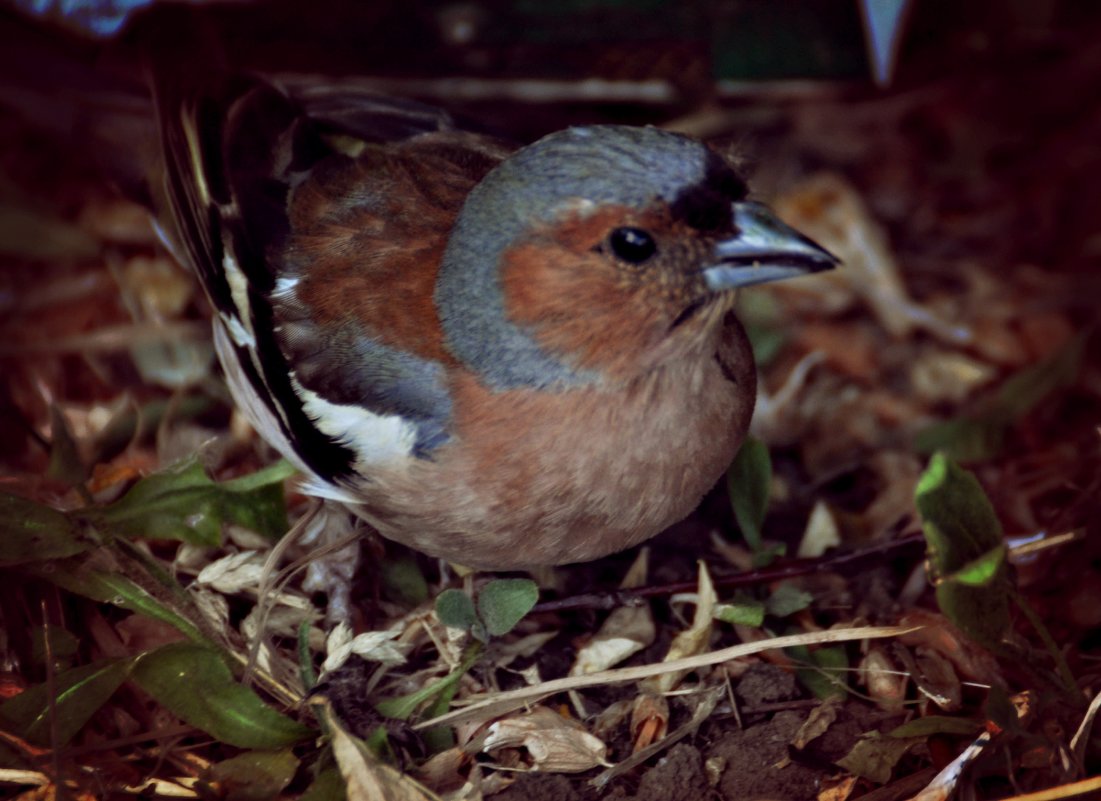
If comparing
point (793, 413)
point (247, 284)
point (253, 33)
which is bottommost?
point (793, 413)

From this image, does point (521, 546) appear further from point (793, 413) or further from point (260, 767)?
point (793, 413)

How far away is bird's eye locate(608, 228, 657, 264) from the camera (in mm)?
2141

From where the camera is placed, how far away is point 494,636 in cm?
262

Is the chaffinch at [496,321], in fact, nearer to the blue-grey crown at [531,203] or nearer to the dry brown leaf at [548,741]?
the blue-grey crown at [531,203]

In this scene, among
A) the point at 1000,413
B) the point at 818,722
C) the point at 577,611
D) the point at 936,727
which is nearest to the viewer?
the point at 936,727

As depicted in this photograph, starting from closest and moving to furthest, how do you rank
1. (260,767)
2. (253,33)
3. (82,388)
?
(260,767), (82,388), (253,33)

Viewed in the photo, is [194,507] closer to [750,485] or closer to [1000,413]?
[750,485]

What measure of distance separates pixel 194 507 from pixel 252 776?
657mm

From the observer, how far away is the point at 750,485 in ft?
9.22

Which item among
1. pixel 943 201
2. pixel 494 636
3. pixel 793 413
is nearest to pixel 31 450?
pixel 494 636

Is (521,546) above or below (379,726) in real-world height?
above

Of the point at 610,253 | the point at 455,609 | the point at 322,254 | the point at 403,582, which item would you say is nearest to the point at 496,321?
the point at 610,253

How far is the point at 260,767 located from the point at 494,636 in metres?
0.59

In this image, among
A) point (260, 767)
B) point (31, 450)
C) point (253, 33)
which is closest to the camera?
point (260, 767)
